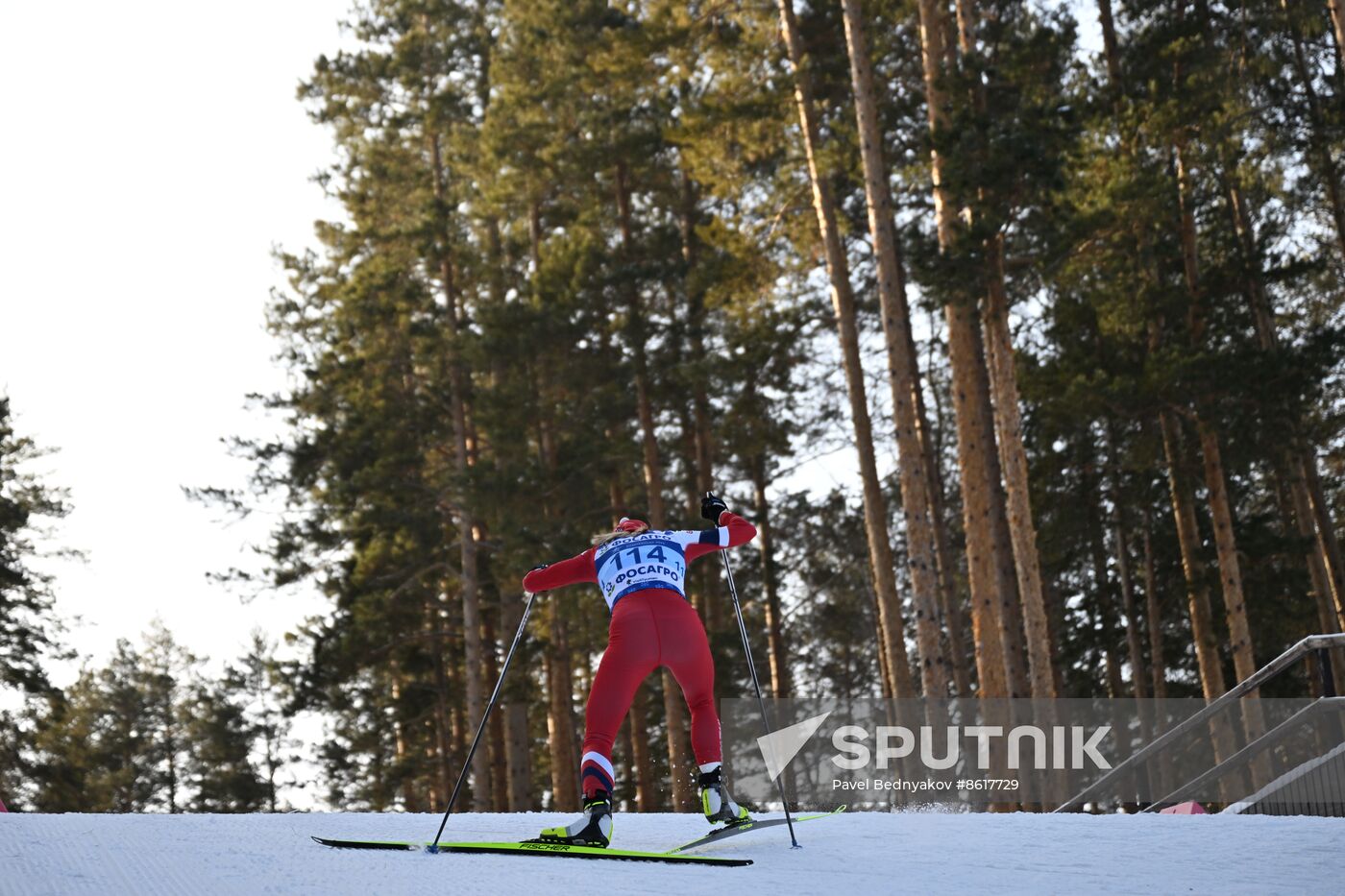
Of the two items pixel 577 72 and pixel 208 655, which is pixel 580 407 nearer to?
pixel 577 72

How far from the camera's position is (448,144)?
27.4 metres

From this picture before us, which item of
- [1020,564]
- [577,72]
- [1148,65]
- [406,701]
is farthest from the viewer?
[406,701]

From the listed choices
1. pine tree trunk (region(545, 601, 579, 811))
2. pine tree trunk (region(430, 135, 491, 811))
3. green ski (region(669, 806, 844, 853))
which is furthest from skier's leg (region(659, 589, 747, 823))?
pine tree trunk (region(430, 135, 491, 811))

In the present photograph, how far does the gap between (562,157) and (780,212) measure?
23.4ft

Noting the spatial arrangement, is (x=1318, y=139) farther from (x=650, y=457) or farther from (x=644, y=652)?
(x=644, y=652)

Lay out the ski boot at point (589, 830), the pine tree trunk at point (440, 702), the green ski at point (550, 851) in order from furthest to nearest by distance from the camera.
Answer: the pine tree trunk at point (440, 702) < the ski boot at point (589, 830) < the green ski at point (550, 851)

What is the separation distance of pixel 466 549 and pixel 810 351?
739 centimetres

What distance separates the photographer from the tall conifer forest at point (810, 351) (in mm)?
16219

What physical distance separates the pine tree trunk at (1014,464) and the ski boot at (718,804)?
9842 millimetres

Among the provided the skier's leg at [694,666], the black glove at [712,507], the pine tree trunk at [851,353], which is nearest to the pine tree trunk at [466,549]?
the pine tree trunk at [851,353]

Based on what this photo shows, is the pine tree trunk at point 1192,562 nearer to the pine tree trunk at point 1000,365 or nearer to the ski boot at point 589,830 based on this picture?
the pine tree trunk at point 1000,365

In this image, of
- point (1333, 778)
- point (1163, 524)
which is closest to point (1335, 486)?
point (1163, 524)

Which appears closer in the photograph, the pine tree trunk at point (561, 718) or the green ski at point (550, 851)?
the green ski at point (550, 851)

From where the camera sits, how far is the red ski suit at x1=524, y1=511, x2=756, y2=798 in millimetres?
6090
